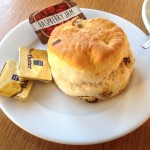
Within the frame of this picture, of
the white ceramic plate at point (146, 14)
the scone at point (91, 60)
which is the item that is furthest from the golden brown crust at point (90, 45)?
the white ceramic plate at point (146, 14)

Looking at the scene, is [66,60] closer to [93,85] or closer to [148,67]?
[93,85]

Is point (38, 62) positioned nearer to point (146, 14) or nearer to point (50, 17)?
point (50, 17)

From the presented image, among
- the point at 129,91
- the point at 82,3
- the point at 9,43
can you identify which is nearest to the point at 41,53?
the point at 9,43

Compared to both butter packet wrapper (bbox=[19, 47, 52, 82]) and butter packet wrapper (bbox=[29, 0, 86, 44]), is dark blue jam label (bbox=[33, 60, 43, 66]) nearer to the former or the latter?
butter packet wrapper (bbox=[19, 47, 52, 82])

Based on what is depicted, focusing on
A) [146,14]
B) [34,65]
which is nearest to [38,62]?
[34,65]

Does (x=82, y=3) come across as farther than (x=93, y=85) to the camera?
Yes

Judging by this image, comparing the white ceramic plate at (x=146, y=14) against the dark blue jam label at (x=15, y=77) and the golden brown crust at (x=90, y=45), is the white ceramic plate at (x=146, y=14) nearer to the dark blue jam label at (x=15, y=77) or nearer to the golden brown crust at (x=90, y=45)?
the golden brown crust at (x=90, y=45)
